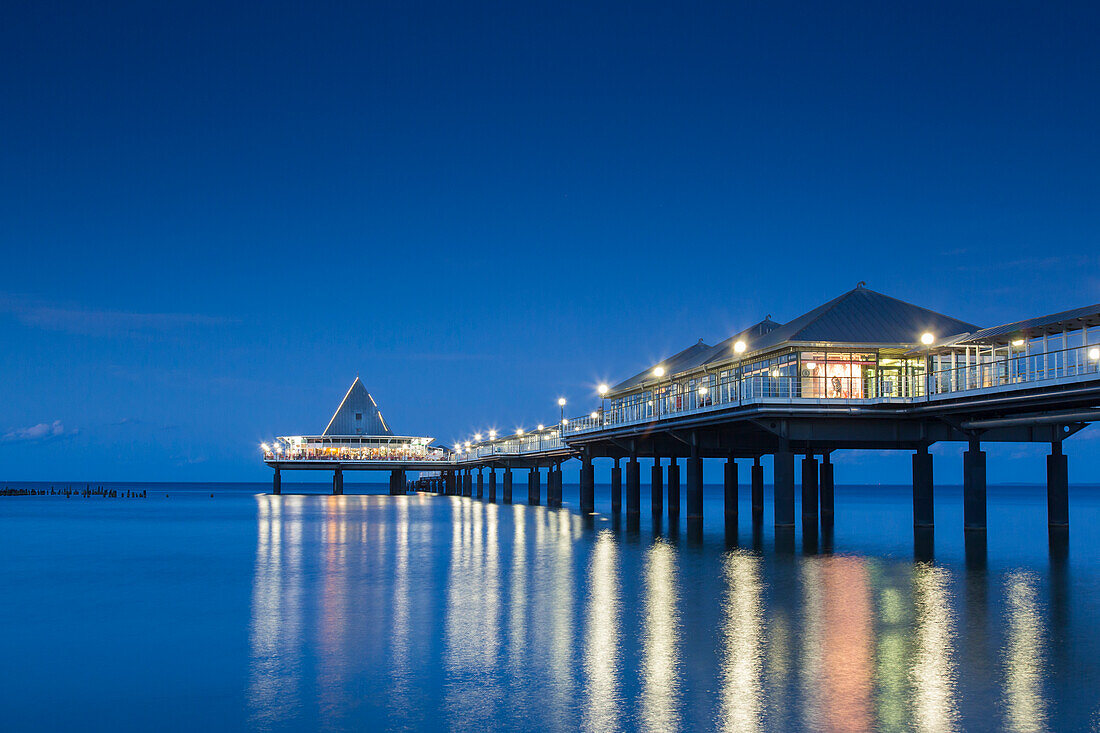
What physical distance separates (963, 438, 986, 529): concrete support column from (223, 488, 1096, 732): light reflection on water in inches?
412

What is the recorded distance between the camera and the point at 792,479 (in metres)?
40.8

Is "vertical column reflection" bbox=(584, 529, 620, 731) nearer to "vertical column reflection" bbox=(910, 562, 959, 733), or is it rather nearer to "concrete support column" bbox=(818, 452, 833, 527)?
"vertical column reflection" bbox=(910, 562, 959, 733)

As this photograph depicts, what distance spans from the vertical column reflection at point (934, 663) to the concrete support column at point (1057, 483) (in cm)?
2046

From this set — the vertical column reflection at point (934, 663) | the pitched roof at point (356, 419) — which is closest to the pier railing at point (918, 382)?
the vertical column reflection at point (934, 663)

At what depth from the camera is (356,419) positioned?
122688 mm

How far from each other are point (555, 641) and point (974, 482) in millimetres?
28721

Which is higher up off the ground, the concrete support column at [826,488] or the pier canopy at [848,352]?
the pier canopy at [848,352]

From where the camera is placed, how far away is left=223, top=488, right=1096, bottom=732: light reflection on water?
1221 centimetres

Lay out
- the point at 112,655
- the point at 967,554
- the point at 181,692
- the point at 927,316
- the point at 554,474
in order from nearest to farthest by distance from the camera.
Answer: the point at 181,692
the point at 112,655
the point at 967,554
the point at 927,316
the point at 554,474

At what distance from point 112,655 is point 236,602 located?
6.17 meters

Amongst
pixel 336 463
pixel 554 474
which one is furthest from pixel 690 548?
pixel 336 463

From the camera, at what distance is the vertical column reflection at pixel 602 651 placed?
39.6 feet

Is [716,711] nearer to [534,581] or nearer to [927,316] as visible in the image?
[534,581]

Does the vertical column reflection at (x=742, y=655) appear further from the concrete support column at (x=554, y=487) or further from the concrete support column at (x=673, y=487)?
the concrete support column at (x=554, y=487)
